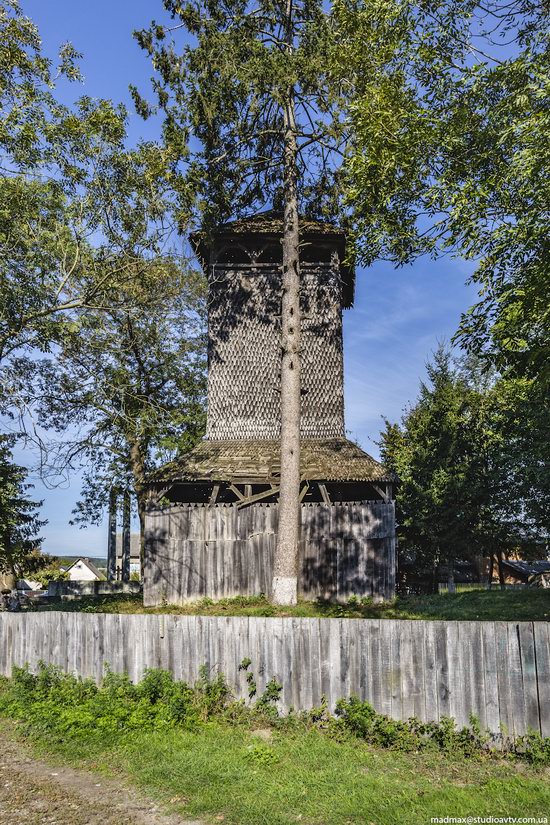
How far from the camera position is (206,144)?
17344 millimetres

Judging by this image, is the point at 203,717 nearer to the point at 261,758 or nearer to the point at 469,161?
the point at 261,758

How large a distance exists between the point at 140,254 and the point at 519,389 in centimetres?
2191

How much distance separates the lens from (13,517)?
29234mm

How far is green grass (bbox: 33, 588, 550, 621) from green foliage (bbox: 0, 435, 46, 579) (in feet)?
31.3

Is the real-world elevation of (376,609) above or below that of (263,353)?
below

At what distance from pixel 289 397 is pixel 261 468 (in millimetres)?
4734

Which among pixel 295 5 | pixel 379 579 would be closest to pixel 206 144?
pixel 295 5

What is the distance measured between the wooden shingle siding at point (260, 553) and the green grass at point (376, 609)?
56 centimetres

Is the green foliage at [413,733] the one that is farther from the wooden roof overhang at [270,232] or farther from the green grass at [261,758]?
the wooden roof overhang at [270,232]

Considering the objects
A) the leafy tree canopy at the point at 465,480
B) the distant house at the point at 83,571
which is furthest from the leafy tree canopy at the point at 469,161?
the distant house at the point at 83,571

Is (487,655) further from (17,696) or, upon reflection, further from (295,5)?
(295,5)

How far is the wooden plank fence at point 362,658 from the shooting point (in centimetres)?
779

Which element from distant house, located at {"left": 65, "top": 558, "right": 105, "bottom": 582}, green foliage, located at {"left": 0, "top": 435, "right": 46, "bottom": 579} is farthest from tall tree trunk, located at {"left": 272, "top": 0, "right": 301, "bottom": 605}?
distant house, located at {"left": 65, "top": 558, "right": 105, "bottom": 582}

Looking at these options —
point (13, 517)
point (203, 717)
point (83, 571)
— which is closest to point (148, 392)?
point (13, 517)
